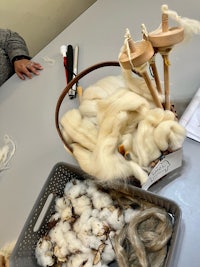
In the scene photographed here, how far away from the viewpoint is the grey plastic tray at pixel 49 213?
58 cm

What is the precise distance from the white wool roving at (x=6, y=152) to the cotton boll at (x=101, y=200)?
0.33 meters

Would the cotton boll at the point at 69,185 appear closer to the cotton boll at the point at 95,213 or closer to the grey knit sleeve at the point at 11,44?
the cotton boll at the point at 95,213

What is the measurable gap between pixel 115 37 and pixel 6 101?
0.41 m

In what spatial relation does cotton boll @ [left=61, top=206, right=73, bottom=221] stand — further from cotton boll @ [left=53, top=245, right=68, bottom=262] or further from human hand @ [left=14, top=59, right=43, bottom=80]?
human hand @ [left=14, top=59, right=43, bottom=80]

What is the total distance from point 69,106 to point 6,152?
22 cm

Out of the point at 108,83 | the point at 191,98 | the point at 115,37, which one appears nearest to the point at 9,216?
the point at 108,83

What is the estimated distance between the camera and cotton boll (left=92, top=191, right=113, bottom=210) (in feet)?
2.09

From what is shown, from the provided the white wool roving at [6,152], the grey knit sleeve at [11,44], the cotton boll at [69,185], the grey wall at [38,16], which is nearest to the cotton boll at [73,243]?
the cotton boll at [69,185]

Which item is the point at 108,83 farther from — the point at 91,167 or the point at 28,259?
the point at 28,259

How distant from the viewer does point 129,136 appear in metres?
0.61

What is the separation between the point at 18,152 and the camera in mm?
880

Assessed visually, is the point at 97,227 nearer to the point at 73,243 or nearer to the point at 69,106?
the point at 73,243

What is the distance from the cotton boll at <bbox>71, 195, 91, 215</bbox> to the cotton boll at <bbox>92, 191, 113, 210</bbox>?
1 cm

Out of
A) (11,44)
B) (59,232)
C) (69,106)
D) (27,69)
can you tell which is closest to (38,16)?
(11,44)
